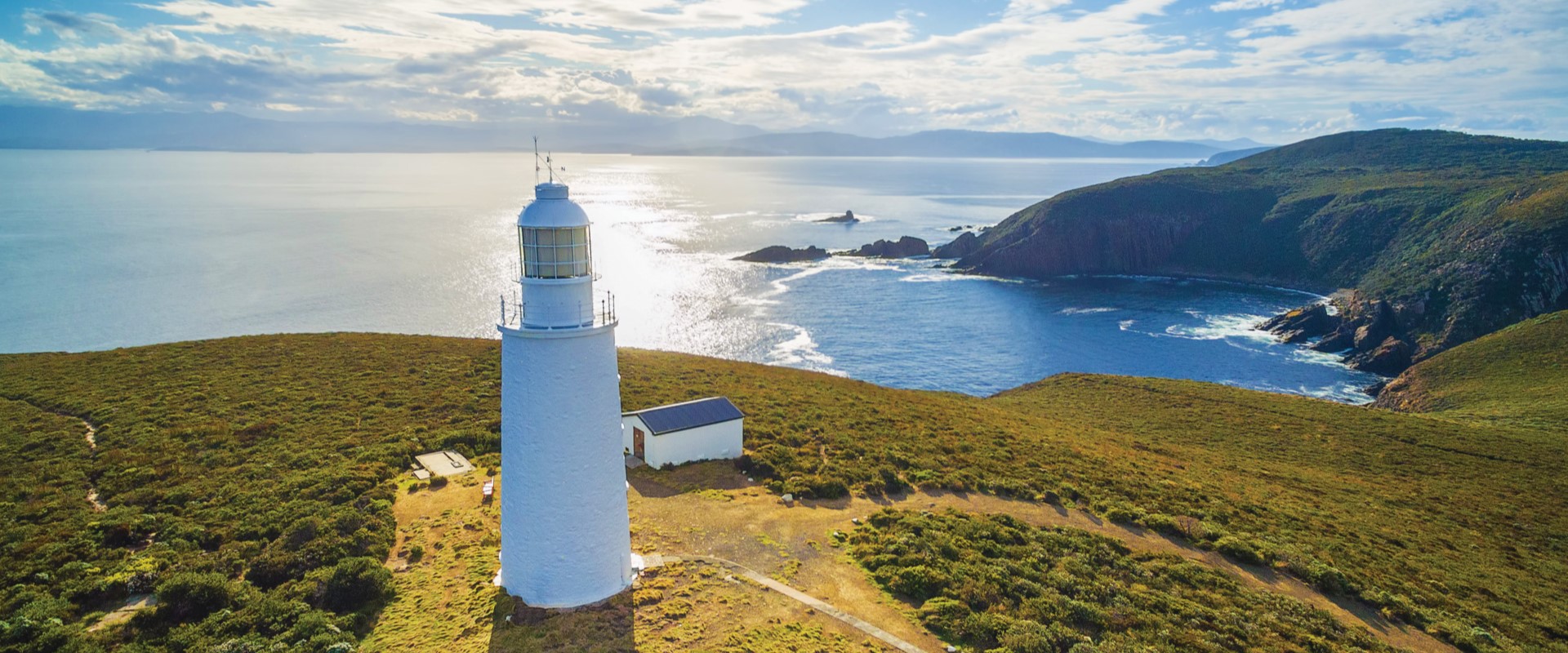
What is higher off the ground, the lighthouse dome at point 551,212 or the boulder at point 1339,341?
the lighthouse dome at point 551,212

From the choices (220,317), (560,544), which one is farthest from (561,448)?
(220,317)

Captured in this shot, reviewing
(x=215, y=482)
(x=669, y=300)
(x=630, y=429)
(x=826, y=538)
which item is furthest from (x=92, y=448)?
(x=669, y=300)

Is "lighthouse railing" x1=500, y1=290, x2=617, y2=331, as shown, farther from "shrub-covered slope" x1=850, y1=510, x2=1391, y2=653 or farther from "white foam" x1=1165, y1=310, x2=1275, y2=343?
"white foam" x1=1165, y1=310, x2=1275, y2=343

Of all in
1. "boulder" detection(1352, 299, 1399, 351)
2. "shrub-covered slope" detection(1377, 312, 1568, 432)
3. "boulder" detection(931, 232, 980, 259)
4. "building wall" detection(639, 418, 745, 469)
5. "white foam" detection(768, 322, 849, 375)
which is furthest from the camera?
"boulder" detection(931, 232, 980, 259)

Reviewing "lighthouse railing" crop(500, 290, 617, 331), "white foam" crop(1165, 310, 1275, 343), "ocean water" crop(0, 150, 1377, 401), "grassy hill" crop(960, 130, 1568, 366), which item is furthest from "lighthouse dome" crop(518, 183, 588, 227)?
"grassy hill" crop(960, 130, 1568, 366)

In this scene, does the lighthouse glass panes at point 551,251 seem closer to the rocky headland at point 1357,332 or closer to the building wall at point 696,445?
the building wall at point 696,445

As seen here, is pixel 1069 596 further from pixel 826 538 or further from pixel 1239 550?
pixel 1239 550

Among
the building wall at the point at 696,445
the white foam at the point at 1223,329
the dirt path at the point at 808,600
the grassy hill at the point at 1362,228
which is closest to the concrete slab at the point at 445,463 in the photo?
the building wall at the point at 696,445
